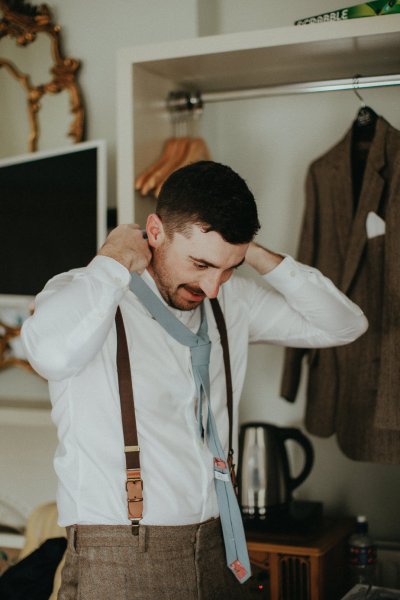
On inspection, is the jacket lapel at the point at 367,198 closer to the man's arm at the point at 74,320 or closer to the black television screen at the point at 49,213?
the black television screen at the point at 49,213

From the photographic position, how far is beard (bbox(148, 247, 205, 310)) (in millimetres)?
1762

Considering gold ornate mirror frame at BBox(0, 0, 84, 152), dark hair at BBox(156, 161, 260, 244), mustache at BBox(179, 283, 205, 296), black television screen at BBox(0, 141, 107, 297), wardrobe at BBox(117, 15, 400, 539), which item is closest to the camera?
dark hair at BBox(156, 161, 260, 244)

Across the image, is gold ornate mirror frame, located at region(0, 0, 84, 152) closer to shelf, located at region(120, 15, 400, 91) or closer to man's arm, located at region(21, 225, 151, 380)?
shelf, located at region(120, 15, 400, 91)

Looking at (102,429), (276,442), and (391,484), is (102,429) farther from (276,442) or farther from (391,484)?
(391,484)

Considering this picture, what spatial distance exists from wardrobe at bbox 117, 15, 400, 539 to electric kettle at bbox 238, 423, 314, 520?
1.33ft

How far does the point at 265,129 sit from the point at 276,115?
61mm

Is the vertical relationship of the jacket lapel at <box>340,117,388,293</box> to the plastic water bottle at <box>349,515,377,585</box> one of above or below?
above

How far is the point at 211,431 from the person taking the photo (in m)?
1.82

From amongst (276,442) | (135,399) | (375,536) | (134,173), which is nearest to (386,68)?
(134,173)

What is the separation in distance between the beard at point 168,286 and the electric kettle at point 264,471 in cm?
72

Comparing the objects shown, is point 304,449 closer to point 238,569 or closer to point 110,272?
point 238,569

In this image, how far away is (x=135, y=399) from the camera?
5.75 feet

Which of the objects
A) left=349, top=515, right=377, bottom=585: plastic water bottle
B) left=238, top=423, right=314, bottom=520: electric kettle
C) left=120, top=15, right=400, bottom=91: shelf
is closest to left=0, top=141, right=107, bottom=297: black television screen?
left=120, top=15, right=400, bottom=91: shelf

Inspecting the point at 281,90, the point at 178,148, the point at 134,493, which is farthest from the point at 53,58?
the point at 134,493
